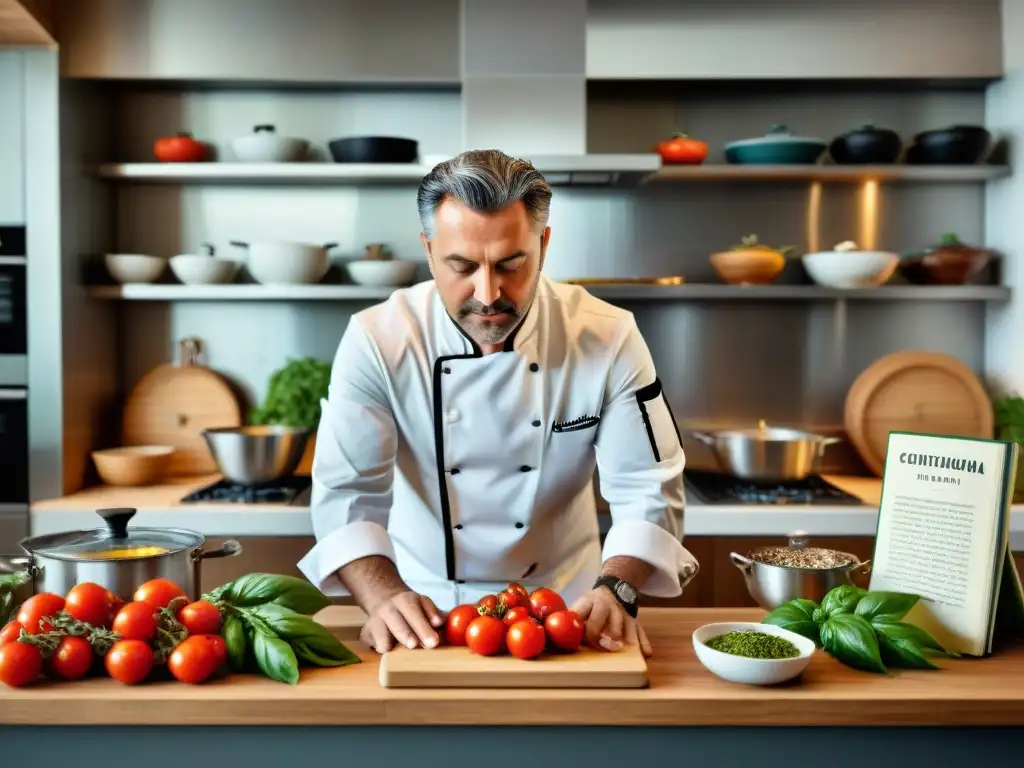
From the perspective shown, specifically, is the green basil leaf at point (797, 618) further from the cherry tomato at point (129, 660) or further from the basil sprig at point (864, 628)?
the cherry tomato at point (129, 660)

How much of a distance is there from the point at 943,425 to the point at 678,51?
163 cm

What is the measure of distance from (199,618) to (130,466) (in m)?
2.06

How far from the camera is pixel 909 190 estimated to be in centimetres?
377

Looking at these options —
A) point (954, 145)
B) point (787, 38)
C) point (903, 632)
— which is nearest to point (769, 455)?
point (954, 145)

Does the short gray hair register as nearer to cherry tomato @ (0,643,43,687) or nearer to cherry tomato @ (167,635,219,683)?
cherry tomato @ (167,635,219,683)

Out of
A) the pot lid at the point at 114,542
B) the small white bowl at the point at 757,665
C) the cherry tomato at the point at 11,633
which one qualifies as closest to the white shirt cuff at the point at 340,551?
the pot lid at the point at 114,542

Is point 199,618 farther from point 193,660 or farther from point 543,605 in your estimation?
point 543,605

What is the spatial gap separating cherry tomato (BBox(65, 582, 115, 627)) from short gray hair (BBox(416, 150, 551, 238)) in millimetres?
829

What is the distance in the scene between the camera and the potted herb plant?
11.3 feet

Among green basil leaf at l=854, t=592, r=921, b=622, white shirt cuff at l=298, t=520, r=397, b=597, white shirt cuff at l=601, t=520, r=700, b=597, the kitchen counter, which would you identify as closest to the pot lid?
white shirt cuff at l=298, t=520, r=397, b=597

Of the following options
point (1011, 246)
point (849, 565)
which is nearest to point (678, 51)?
point (1011, 246)

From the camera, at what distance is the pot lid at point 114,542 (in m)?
1.50

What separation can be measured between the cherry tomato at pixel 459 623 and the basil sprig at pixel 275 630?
157 mm

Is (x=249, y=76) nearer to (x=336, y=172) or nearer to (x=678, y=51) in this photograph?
(x=336, y=172)
